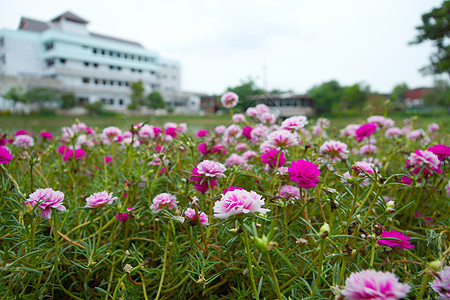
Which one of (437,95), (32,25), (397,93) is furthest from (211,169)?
(437,95)

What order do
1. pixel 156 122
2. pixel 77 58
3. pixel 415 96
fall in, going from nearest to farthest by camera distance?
1. pixel 156 122
2. pixel 77 58
3. pixel 415 96

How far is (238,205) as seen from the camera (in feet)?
1.19

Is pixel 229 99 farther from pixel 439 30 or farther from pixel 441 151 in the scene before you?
pixel 439 30

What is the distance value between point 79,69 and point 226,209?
19.8 meters

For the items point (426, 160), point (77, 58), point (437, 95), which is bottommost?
point (426, 160)

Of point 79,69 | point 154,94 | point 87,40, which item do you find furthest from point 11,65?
point 154,94

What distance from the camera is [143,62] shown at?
2100 centimetres

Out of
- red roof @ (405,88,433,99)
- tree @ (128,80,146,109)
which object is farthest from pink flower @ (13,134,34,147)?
red roof @ (405,88,433,99)

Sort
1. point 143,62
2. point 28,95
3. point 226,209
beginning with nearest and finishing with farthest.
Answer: point 226,209, point 28,95, point 143,62

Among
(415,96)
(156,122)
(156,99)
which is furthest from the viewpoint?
(415,96)

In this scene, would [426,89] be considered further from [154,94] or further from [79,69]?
[79,69]

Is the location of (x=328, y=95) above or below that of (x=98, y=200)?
above

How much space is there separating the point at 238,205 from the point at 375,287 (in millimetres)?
179

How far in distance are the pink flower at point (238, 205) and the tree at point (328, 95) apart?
20268mm
